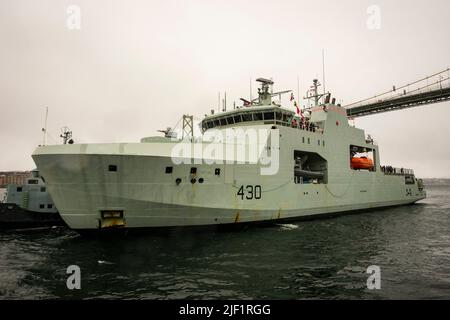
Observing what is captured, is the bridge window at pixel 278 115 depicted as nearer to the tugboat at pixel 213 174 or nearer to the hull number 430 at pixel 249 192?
the tugboat at pixel 213 174

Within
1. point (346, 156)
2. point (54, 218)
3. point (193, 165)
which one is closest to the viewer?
point (193, 165)

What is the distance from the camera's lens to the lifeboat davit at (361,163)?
2403 cm

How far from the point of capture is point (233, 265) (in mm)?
8680

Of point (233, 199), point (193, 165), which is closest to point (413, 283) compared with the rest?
point (233, 199)

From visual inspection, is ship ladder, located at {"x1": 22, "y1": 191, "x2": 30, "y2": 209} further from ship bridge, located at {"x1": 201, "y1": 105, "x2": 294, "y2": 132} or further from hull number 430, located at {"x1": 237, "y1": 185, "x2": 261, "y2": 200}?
hull number 430, located at {"x1": 237, "y1": 185, "x2": 261, "y2": 200}

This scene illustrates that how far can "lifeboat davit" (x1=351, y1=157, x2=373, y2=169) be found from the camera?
946 inches

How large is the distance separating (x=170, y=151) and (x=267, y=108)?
7.29 m

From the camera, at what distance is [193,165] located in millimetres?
12055

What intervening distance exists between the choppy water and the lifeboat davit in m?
10.6

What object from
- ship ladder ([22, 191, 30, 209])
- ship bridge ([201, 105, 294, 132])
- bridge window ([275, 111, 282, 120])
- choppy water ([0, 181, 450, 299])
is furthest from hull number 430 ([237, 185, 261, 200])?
ship ladder ([22, 191, 30, 209])

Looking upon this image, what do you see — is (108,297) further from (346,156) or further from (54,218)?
(346,156)

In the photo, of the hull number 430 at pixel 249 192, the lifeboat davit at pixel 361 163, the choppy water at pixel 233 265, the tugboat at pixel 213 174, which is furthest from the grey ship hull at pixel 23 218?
the lifeboat davit at pixel 361 163

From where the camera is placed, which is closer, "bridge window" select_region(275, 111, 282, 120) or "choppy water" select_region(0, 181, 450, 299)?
"choppy water" select_region(0, 181, 450, 299)

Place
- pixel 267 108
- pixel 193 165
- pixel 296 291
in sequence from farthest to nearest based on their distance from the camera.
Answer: pixel 267 108 < pixel 193 165 < pixel 296 291
